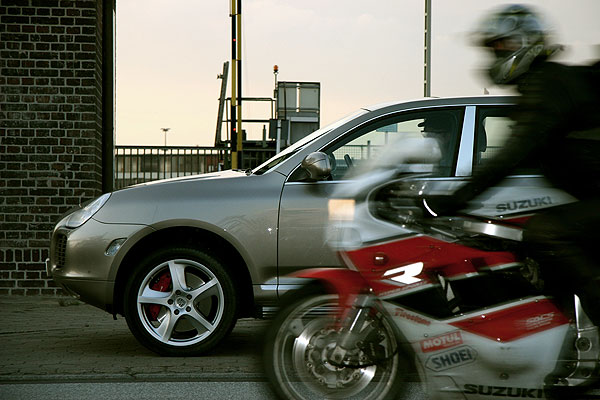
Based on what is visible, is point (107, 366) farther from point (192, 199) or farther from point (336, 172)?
point (336, 172)

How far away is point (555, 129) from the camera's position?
2963mm

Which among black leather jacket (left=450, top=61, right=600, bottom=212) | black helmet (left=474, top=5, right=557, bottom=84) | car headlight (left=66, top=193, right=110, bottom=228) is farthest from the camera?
car headlight (left=66, top=193, right=110, bottom=228)

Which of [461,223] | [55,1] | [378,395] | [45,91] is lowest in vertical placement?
[378,395]

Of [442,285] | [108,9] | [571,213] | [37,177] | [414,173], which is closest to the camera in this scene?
[571,213]

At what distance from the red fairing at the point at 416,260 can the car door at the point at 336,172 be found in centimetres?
246

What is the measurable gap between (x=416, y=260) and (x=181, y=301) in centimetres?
303

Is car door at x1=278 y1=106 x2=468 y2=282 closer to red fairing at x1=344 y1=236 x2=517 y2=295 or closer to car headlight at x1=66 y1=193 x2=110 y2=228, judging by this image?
car headlight at x1=66 y1=193 x2=110 y2=228

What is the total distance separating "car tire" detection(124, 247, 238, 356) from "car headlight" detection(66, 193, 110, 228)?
55cm

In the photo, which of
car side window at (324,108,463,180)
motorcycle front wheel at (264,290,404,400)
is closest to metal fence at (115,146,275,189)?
car side window at (324,108,463,180)

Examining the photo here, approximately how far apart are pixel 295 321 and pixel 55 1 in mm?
7894

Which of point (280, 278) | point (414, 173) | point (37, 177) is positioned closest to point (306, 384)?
point (414, 173)

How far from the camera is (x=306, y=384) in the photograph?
11.9 ft

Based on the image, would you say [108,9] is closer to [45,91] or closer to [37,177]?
[45,91]

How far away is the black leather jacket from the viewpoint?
2951 millimetres
